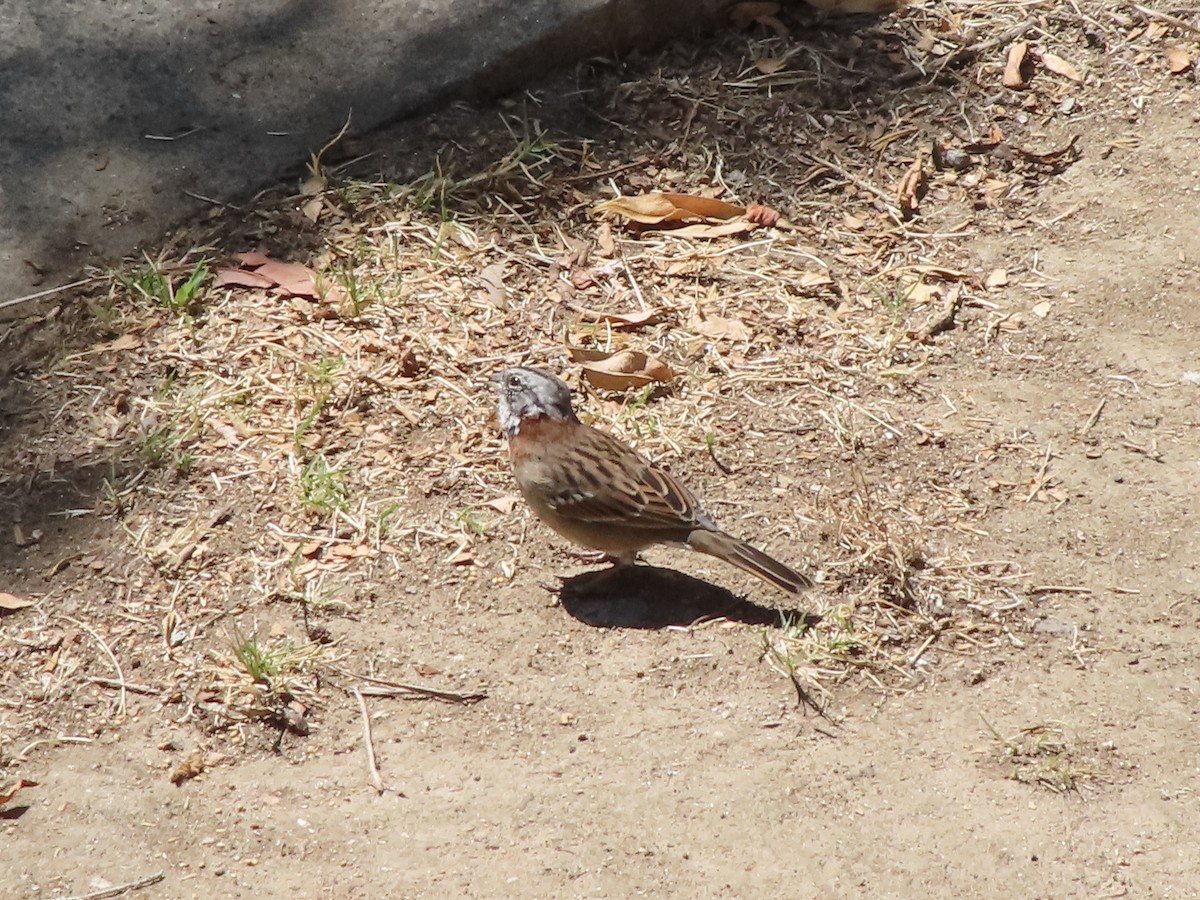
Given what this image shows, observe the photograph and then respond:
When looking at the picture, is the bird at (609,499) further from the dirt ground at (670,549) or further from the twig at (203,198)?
the twig at (203,198)

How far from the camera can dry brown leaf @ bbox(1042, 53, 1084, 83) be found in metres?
8.16

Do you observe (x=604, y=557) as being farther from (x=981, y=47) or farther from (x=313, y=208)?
(x=981, y=47)

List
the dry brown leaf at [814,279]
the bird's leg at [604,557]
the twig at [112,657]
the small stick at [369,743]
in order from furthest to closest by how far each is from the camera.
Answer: the dry brown leaf at [814,279] < the bird's leg at [604,557] < the twig at [112,657] < the small stick at [369,743]

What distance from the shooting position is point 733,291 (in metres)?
7.11

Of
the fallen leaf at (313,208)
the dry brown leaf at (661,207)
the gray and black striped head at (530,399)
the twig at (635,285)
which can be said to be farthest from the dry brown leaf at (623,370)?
the fallen leaf at (313,208)

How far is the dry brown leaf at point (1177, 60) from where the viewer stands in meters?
8.08

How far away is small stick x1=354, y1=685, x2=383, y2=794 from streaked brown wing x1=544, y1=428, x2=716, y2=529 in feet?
3.51

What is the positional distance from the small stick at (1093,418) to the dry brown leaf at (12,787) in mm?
4436

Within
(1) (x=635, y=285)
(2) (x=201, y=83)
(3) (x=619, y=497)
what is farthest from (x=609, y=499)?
(2) (x=201, y=83)

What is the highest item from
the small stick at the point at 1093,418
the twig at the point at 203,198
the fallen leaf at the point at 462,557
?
the twig at the point at 203,198

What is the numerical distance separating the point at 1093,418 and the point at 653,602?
7.13 ft

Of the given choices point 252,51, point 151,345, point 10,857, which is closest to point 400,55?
point 252,51

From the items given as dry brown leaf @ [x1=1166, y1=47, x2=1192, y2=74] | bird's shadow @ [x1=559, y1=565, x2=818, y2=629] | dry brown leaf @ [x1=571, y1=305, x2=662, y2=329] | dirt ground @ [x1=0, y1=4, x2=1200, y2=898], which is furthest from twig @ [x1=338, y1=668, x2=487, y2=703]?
dry brown leaf @ [x1=1166, y1=47, x2=1192, y2=74]

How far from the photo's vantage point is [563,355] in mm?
6758
